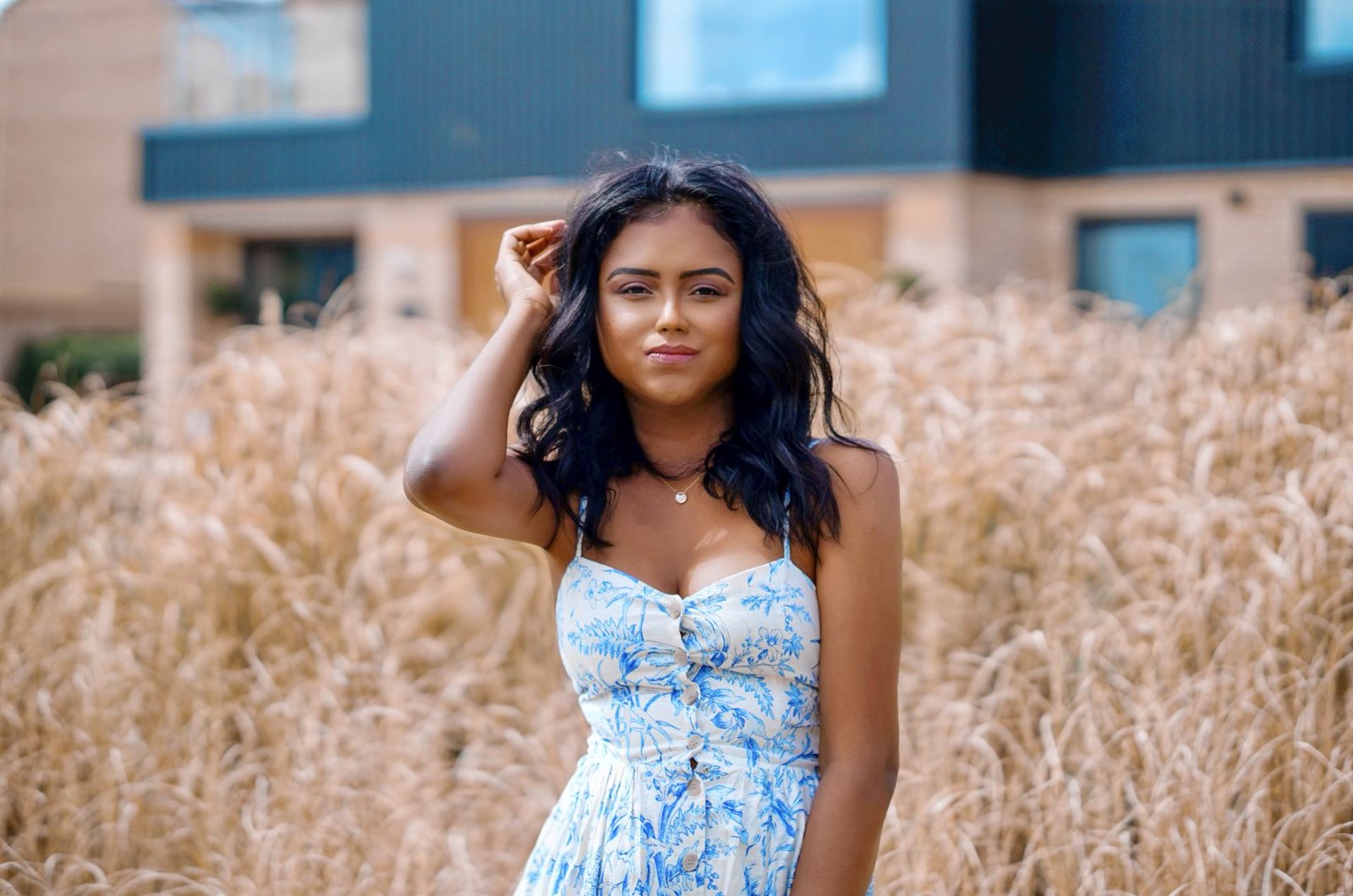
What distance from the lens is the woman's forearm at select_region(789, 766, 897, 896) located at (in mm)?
1729

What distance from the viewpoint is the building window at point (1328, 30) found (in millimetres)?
11156

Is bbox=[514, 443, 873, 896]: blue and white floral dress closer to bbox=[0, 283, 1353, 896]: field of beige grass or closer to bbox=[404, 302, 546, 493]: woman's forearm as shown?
bbox=[404, 302, 546, 493]: woman's forearm

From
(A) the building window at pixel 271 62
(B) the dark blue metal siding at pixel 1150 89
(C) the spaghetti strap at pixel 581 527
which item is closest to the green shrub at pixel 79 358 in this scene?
(A) the building window at pixel 271 62

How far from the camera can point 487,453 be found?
6.07 ft

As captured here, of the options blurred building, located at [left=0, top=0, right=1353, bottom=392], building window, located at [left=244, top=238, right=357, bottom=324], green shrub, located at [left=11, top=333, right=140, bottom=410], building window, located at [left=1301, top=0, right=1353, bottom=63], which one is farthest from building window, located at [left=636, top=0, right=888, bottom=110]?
green shrub, located at [left=11, top=333, right=140, bottom=410]

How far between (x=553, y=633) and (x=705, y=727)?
2.27 meters

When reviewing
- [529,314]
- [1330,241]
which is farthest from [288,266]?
[529,314]

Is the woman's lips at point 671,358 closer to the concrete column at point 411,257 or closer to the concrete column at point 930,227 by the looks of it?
the concrete column at point 930,227

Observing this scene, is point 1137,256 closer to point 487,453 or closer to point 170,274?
point 170,274

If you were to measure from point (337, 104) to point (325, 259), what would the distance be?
1852 mm

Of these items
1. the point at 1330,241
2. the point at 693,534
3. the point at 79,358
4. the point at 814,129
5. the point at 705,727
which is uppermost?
the point at 814,129

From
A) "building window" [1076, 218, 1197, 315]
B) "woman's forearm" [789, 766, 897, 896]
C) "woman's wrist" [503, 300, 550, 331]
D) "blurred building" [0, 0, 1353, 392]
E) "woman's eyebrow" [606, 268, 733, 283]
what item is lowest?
"woman's forearm" [789, 766, 897, 896]

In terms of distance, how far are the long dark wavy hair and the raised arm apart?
25mm

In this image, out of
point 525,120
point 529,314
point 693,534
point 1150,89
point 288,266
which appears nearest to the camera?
point 693,534
